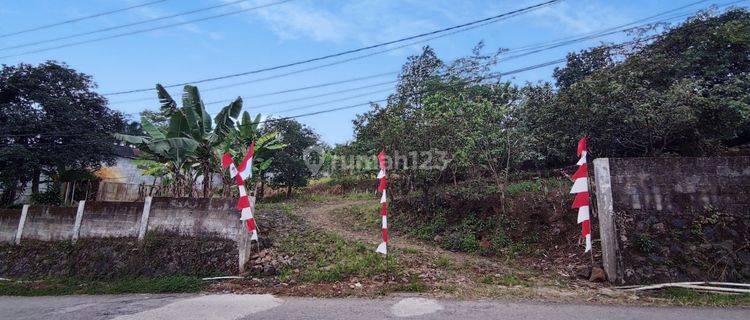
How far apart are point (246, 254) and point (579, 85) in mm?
10019

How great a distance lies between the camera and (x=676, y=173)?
7242 millimetres

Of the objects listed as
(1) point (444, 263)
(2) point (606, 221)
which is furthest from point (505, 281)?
(2) point (606, 221)

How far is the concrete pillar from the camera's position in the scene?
265 inches

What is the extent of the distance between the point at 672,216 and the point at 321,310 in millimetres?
6590

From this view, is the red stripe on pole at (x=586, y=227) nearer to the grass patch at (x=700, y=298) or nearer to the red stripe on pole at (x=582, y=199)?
the red stripe on pole at (x=582, y=199)

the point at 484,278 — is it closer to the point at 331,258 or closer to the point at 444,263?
the point at 444,263

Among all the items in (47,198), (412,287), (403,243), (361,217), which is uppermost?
(47,198)

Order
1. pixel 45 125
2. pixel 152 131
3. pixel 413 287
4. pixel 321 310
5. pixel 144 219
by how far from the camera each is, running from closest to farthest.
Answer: pixel 321 310 → pixel 413 287 → pixel 144 219 → pixel 152 131 → pixel 45 125

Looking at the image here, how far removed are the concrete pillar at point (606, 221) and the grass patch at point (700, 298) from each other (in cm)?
76

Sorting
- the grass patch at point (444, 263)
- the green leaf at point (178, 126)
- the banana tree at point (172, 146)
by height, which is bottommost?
the grass patch at point (444, 263)

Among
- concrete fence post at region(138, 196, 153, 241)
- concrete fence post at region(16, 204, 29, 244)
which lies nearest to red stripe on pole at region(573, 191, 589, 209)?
concrete fence post at region(138, 196, 153, 241)

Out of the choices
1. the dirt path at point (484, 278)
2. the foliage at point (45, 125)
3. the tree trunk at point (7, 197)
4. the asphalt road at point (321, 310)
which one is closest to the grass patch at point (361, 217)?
the dirt path at point (484, 278)

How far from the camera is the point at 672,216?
723cm

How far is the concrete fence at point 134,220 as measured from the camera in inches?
346
